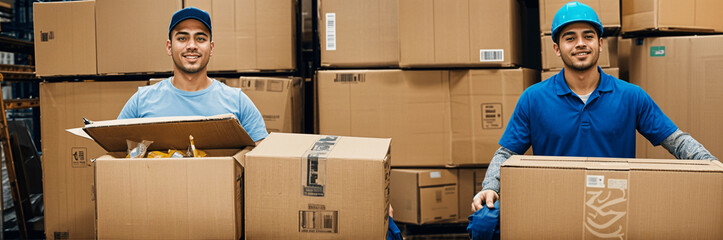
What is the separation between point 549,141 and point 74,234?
2.22 metres

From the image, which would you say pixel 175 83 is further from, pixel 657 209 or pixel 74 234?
pixel 657 209

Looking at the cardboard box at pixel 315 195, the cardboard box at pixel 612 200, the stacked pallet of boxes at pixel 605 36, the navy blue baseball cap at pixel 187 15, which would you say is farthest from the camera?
the stacked pallet of boxes at pixel 605 36

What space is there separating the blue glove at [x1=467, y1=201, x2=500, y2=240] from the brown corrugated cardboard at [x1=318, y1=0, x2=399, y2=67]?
1.34 m

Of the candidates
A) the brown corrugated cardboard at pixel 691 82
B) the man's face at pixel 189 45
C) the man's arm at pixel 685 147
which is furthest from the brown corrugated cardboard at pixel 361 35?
the man's arm at pixel 685 147

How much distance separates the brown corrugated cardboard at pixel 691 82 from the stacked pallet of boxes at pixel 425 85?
1.75 feet

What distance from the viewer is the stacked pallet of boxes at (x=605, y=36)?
7.60 ft

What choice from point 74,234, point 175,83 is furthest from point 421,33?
point 74,234

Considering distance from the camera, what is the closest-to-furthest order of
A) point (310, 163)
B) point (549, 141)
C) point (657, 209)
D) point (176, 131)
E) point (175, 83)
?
point (657, 209)
point (310, 163)
point (176, 131)
point (549, 141)
point (175, 83)

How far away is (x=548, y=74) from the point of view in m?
2.38

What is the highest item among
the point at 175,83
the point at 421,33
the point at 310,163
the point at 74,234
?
the point at 421,33

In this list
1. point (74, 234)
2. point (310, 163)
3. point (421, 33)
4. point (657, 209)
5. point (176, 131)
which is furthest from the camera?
point (74, 234)

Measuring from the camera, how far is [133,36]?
8.63 ft

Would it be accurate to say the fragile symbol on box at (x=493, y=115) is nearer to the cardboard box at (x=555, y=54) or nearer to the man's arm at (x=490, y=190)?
the cardboard box at (x=555, y=54)

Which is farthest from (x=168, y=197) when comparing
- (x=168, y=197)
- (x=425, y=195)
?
(x=425, y=195)
